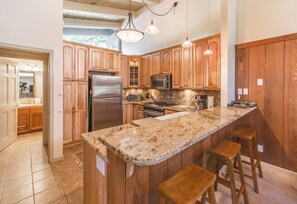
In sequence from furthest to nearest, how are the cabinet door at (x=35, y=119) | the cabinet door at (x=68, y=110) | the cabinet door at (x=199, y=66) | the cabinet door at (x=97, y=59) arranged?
1. the cabinet door at (x=35, y=119)
2. the cabinet door at (x=97, y=59)
3. the cabinet door at (x=68, y=110)
4. the cabinet door at (x=199, y=66)

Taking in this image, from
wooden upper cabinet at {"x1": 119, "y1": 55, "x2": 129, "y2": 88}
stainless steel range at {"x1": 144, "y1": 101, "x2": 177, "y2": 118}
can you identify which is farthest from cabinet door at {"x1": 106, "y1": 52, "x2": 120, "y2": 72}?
stainless steel range at {"x1": 144, "y1": 101, "x2": 177, "y2": 118}

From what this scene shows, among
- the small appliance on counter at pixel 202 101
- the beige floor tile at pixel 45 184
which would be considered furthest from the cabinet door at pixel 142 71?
the beige floor tile at pixel 45 184

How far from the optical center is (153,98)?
17.4 feet

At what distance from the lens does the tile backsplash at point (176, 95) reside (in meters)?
3.76

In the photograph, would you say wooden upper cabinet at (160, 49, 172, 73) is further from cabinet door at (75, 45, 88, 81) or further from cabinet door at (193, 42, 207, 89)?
cabinet door at (75, 45, 88, 81)

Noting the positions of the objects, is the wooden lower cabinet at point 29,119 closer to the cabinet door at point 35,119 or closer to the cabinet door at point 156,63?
the cabinet door at point 35,119

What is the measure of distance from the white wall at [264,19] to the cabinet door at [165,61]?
1.75 meters

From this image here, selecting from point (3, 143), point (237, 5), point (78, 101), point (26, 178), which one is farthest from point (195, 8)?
point (3, 143)

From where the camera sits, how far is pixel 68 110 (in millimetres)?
3725

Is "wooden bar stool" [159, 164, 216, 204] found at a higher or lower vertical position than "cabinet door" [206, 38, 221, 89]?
lower

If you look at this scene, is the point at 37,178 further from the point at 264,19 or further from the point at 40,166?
the point at 264,19

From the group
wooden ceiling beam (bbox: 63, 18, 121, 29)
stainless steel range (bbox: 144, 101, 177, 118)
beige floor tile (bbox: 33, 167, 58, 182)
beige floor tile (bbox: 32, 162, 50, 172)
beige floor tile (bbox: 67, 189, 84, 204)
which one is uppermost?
wooden ceiling beam (bbox: 63, 18, 121, 29)

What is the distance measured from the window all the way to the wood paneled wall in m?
4.15

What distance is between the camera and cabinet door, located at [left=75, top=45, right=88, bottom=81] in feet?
12.5
